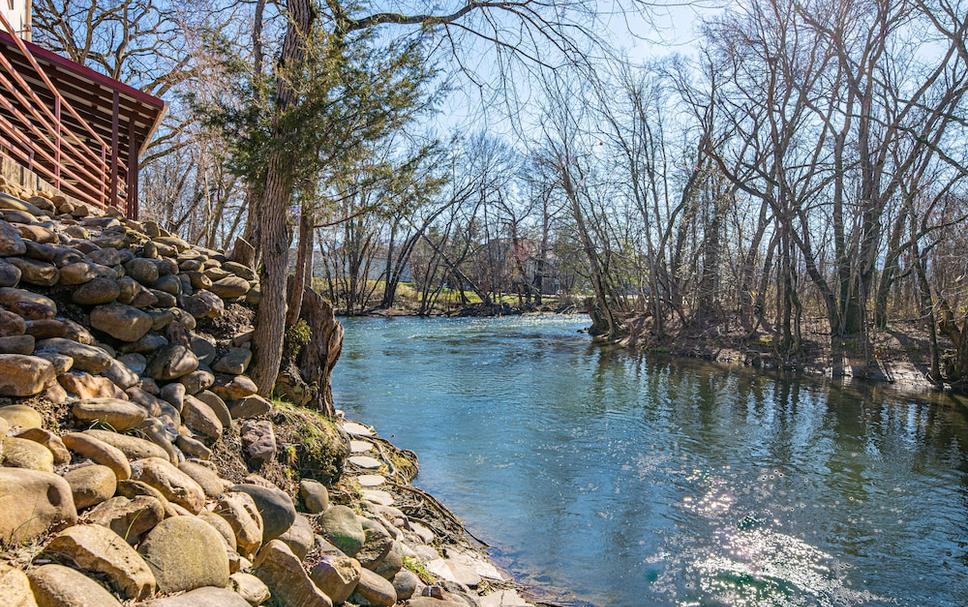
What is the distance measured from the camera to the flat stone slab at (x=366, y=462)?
5.84 m

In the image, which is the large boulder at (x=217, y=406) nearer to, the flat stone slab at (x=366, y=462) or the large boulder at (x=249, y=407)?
the large boulder at (x=249, y=407)

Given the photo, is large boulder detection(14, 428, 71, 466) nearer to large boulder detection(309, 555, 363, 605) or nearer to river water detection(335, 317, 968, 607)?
large boulder detection(309, 555, 363, 605)

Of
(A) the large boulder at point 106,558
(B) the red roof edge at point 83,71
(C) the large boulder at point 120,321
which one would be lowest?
(A) the large boulder at point 106,558

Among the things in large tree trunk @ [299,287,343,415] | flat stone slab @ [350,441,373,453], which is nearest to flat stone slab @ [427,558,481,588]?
flat stone slab @ [350,441,373,453]

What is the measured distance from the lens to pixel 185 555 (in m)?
2.19

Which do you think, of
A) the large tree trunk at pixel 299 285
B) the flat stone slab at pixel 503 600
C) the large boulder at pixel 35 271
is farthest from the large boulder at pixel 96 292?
the flat stone slab at pixel 503 600

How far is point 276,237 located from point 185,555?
11.4 ft

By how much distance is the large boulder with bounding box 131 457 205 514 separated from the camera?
8.27ft

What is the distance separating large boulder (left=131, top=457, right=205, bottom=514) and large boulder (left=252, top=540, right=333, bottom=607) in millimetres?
364

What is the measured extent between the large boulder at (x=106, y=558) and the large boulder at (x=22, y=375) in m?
1.13

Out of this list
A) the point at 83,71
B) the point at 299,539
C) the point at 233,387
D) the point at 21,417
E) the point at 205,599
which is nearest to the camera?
the point at 205,599

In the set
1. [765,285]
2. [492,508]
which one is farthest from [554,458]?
[765,285]

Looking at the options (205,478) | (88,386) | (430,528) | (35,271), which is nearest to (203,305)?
(35,271)

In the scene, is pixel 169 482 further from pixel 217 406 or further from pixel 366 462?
pixel 366 462
